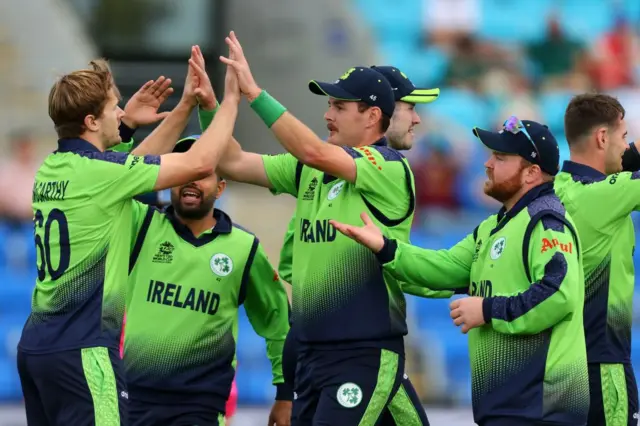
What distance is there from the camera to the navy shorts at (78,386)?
5.18 metres

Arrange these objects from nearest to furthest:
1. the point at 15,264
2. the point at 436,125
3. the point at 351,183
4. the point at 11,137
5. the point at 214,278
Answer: the point at 351,183 < the point at 214,278 < the point at 15,264 < the point at 11,137 < the point at 436,125

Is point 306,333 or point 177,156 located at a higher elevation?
point 177,156

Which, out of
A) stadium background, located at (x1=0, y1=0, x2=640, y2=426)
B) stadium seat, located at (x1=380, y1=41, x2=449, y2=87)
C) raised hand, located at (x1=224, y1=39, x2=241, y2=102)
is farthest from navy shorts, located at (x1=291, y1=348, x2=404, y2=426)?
stadium seat, located at (x1=380, y1=41, x2=449, y2=87)

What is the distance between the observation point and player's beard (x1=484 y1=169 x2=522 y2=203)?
551cm

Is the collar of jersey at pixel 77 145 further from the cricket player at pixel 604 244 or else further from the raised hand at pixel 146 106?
the cricket player at pixel 604 244

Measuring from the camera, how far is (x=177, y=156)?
5418mm

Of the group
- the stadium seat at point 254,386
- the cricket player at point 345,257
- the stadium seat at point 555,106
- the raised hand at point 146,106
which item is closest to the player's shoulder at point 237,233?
the cricket player at point 345,257

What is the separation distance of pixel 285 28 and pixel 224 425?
8.89 metres

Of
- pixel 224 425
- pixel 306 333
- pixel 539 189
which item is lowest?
pixel 224 425

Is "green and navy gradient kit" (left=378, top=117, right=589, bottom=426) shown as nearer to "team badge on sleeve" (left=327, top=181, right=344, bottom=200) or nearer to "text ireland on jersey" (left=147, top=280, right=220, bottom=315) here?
"team badge on sleeve" (left=327, top=181, right=344, bottom=200)

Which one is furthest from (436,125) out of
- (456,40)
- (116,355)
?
(116,355)

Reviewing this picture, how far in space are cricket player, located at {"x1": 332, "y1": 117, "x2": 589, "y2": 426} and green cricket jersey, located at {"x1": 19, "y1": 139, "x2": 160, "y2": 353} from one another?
0.93 m

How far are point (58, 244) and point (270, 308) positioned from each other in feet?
4.89

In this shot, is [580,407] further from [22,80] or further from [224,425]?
[22,80]
